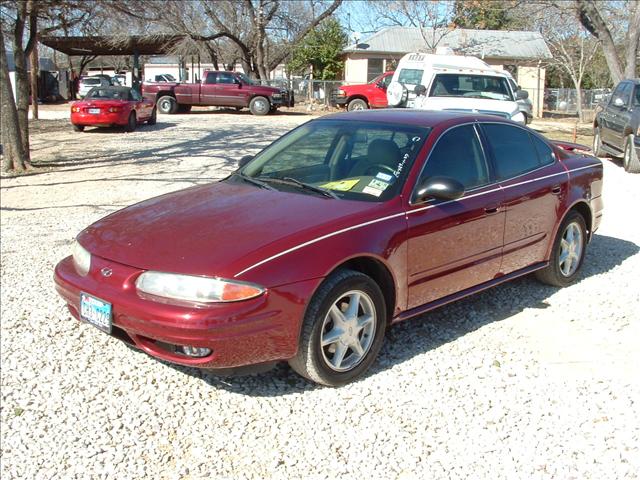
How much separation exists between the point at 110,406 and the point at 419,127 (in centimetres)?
269

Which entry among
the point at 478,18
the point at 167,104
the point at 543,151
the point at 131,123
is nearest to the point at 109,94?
the point at 131,123

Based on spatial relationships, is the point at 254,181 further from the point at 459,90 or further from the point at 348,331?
the point at 459,90

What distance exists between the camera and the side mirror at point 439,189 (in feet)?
13.7

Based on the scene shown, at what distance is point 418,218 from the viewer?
13.8ft

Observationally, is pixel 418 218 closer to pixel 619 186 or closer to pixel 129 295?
pixel 129 295

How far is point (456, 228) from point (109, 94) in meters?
18.1

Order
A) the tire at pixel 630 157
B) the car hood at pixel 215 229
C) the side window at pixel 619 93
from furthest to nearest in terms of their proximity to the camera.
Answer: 1. the side window at pixel 619 93
2. the tire at pixel 630 157
3. the car hood at pixel 215 229

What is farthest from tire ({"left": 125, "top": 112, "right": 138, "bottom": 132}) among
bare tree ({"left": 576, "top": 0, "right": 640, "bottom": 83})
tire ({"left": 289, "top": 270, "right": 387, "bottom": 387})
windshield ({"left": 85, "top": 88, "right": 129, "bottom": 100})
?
tire ({"left": 289, "top": 270, "right": 387, "bottom": 387})

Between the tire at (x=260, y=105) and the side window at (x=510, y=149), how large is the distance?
76.1ft

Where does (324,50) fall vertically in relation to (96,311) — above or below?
above

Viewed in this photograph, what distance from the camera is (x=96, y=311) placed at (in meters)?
3.75

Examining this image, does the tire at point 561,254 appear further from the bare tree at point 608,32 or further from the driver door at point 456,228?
the bare tree at point 608,32

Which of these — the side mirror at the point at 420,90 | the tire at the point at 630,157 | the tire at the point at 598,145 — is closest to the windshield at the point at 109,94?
the side mirror at the point at 420,90

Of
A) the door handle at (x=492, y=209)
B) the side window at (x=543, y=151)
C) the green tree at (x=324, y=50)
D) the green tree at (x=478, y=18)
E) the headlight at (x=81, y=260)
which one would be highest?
the green tree at (x=478, y=18)
